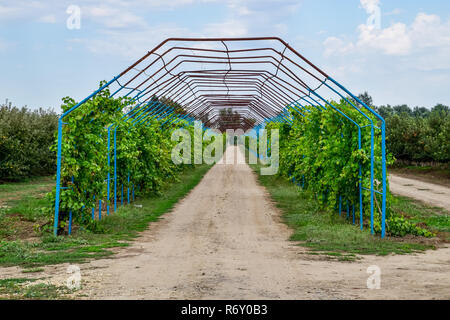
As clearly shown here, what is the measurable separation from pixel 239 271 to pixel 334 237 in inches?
136

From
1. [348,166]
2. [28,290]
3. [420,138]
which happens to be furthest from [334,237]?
[420,138]

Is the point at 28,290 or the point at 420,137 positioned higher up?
the point at 420,137

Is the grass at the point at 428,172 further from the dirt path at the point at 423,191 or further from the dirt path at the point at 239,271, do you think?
the dirt path at the point at 239,271

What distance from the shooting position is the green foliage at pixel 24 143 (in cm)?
2320

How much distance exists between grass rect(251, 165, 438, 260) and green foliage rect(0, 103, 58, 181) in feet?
47.0

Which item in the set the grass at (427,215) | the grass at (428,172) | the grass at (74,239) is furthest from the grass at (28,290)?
the grass at (428,172)

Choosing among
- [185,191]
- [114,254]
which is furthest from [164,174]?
[114,254]

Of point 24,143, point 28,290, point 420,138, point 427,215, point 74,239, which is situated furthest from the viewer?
point 420,138

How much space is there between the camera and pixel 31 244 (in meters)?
9.07

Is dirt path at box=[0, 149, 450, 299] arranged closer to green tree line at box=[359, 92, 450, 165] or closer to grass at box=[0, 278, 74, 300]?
grass at box=[0, 278, 74, 300]

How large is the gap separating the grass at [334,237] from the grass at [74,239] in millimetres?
3521

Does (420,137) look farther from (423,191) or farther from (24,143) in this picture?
(24,143)

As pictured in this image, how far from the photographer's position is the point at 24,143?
24312 millimetres

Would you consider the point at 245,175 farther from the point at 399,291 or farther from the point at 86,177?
the point at 399,291
